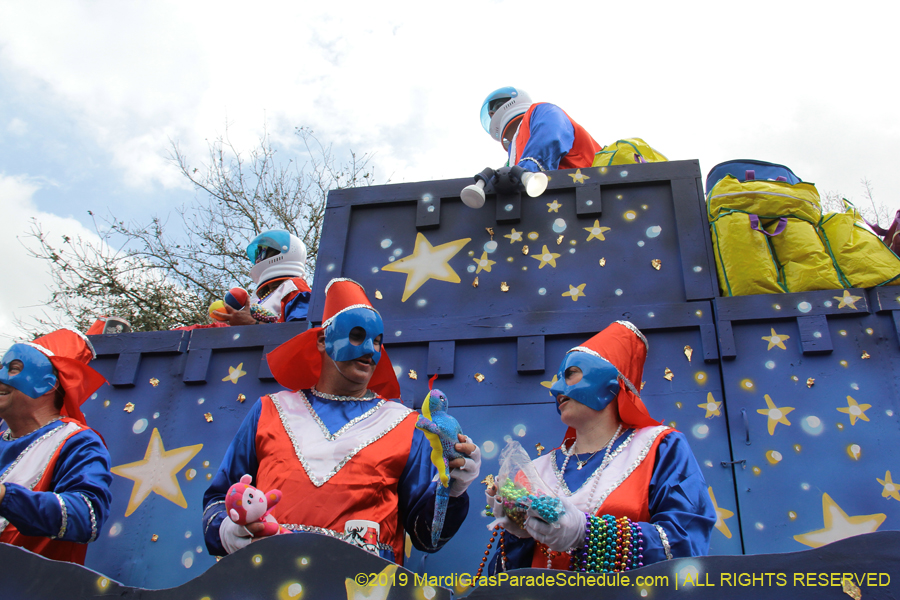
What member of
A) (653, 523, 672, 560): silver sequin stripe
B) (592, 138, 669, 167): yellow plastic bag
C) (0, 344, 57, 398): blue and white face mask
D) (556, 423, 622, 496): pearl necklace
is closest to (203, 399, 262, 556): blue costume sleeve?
(0, 344, 57, 398): blue and white face mask

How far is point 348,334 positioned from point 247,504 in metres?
0.96

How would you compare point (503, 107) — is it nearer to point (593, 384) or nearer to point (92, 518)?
point (593, 384)

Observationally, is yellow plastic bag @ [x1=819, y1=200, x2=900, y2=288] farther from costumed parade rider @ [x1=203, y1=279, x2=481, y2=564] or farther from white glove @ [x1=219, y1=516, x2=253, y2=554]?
white glove @ [x1=219, y1=516, x2=253, y2=554]

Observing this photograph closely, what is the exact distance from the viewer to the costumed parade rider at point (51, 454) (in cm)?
271

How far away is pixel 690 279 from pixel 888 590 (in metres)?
2.28

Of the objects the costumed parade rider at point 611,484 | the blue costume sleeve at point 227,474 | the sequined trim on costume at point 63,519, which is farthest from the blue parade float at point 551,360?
the sequined trim on costume at point 63,519

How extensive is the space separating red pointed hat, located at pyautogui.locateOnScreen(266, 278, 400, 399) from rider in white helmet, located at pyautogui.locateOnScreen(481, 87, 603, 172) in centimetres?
184

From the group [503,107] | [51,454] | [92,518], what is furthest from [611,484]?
[503,107]

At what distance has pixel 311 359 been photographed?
318 cm

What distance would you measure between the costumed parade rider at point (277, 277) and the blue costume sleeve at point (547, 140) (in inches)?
70.5

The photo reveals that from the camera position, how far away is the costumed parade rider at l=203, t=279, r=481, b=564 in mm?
2574

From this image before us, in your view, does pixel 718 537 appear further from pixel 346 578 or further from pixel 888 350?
pixel 346 578

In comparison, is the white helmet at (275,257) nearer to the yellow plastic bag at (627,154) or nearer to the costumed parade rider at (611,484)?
the yellow plastic bag at (627,154)

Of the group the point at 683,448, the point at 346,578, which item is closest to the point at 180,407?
the point at 346,578
